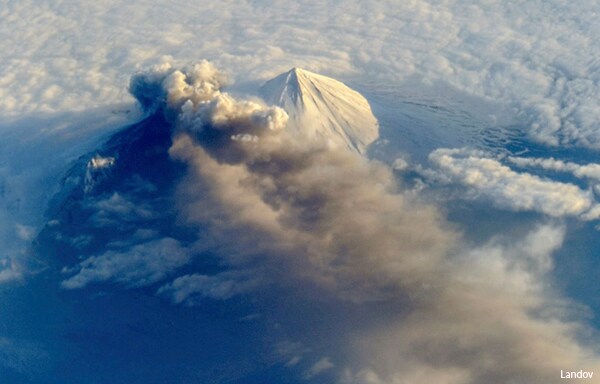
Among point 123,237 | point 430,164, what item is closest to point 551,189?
point 430,164

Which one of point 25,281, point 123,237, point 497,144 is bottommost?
point 25,281

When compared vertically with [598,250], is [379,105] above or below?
above

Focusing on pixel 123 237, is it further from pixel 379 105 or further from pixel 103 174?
pixel 379 105

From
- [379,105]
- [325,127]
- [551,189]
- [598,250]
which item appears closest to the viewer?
[598,250]

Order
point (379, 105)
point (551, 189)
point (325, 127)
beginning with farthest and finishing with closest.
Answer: point (379, 105) < point (325, 127) < point (551, 189)

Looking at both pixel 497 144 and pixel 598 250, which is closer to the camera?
pixel 598 250

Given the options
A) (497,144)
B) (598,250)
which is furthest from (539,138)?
(598,250)

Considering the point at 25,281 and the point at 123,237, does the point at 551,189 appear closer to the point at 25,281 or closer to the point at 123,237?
the point at 123,237
